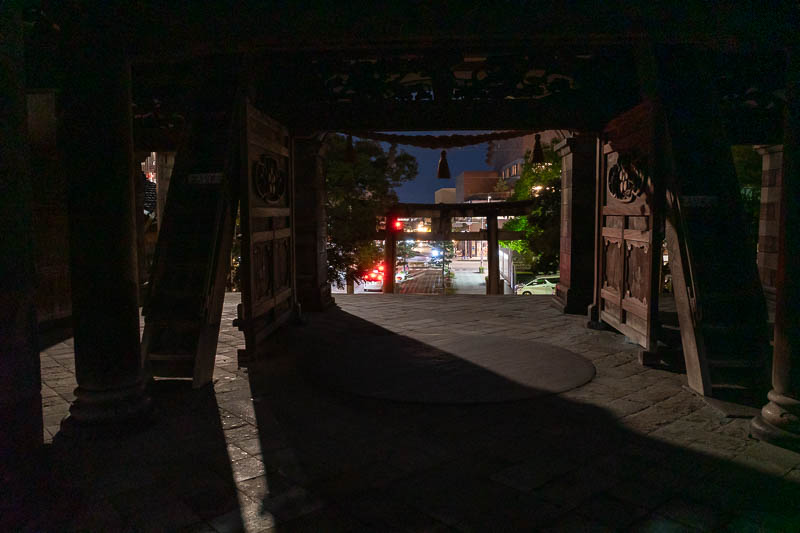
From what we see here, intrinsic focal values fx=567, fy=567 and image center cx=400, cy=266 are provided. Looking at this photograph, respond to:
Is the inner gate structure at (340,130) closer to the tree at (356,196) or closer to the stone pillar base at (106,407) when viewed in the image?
the stone pillar base at (106,407)

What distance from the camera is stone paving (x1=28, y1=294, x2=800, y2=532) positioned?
2.51 m

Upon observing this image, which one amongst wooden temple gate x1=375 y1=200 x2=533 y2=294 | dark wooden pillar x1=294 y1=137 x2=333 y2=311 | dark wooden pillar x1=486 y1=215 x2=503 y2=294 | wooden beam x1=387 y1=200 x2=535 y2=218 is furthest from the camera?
dark wooden pillar x1=486 y1=215 x2=503 y2=294

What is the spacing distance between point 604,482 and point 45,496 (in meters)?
2.61

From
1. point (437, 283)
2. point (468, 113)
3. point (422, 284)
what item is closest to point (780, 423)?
point (468, 113)

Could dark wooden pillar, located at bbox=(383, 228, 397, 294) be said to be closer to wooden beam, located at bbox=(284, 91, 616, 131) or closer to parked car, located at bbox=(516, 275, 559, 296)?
parked car, located at bbox=(516, 275, 559, 296)

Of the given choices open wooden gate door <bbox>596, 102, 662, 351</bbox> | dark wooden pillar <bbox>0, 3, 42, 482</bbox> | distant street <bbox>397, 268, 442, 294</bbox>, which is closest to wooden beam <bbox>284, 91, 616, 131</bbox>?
open wooden gate door <bbox>596, 102, 662, 351</bbox>

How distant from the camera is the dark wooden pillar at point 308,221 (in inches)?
323

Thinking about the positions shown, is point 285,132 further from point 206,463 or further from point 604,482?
A: point 604,482

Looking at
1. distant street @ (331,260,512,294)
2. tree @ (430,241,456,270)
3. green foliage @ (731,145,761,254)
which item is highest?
green foliage @ (731,145,761,254)

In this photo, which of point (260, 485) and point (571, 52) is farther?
point (571, 52)

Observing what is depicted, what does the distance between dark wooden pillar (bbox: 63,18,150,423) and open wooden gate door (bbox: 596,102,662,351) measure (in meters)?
4.16

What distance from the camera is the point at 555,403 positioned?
163 inches

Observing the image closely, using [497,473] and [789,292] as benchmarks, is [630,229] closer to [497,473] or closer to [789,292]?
[789,292]

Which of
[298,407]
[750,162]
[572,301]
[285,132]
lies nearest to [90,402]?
[298,407]
